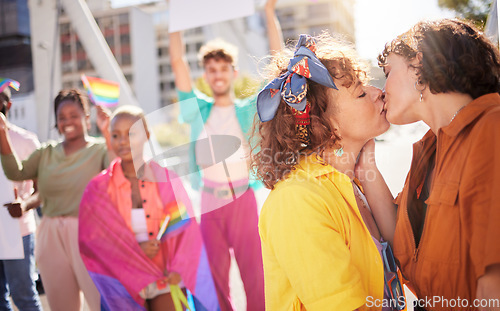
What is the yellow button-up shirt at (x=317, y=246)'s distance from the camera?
127 centimetres

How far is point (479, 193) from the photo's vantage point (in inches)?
46.0

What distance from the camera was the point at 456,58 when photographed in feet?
4.02

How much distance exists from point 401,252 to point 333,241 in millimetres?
280

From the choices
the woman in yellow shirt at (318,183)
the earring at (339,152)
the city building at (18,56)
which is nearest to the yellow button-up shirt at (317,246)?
the woman in yellow shirt at (318,183)

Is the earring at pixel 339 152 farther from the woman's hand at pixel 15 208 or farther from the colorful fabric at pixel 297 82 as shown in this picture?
the woman's hand at pixel 15 208

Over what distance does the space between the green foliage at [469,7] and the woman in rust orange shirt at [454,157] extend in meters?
1.02

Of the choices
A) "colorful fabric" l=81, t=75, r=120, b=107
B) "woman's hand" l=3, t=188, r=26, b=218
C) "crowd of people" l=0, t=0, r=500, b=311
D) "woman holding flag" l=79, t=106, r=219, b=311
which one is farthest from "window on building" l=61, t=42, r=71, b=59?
"crowd of people" l=0, t=0, r=500, b=311

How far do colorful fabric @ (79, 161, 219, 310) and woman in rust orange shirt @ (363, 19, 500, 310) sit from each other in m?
1.37

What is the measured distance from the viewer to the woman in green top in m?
2.73

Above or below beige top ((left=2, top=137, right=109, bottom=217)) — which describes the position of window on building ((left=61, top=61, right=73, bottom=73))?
above

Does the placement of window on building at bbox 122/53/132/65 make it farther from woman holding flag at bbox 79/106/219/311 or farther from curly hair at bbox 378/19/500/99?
curly hair at bbox 378/19/500/99

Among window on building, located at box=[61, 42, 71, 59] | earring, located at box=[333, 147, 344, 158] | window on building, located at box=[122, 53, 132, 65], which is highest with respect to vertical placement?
window on building, located at box=[122, 53, 132, 65]

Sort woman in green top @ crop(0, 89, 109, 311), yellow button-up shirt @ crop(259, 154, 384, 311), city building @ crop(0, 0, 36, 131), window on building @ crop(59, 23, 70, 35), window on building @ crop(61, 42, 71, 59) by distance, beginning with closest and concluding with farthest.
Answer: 1. yellow button-up shirt @ crop(259, 154, 384, 311)
2. woman in green top @ crop(0, 89, 109, 311)
3. city building @ crop(0, 0, 36, 131)
4. window on building @ crop(59, 23, 70, 35)
5. window on building @ crop(61, 42, 71, 59)

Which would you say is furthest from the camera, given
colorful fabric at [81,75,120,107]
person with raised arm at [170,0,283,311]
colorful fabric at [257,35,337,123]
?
colorful fabric at [81,75,120,107]
